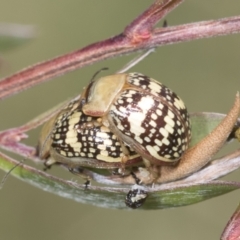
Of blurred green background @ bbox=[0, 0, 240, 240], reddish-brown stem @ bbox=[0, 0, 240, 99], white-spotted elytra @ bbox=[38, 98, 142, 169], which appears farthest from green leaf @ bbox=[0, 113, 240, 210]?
blurred green background @ bbox=[0, 0, 240, 240]

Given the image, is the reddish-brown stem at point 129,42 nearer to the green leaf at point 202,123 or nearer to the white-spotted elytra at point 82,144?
the white-spotted elytra at point 82,144

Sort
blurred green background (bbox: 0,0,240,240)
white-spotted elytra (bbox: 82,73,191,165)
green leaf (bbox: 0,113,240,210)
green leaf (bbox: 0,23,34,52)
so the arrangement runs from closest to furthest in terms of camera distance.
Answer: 1. green leaf (bbox: 0,113,240,210)
2. white-spotted elytra (bbox: 82,73,191,165)
3. green leaf (bbox: 0,23,34,52)
4. blurred green background (bbox: 0,0,240,240)

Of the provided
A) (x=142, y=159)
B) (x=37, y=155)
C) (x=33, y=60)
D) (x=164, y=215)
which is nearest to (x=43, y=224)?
(x=164, y=215)

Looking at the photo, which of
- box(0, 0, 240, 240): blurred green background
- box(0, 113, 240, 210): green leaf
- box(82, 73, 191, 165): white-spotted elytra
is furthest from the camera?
box(0, 0, 240, 240): blurred green background

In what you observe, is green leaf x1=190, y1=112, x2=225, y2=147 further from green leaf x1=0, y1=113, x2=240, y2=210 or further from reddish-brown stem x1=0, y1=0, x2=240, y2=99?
reddish-brown stem x1=0, y1=0, x2=240, y2=99

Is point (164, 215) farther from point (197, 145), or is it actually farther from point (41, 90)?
point (197, 145)

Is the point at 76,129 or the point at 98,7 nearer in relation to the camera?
the point at 76,129

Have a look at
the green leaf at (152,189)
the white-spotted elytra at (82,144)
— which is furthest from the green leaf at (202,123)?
the white-spotted elytra at (82,144)
